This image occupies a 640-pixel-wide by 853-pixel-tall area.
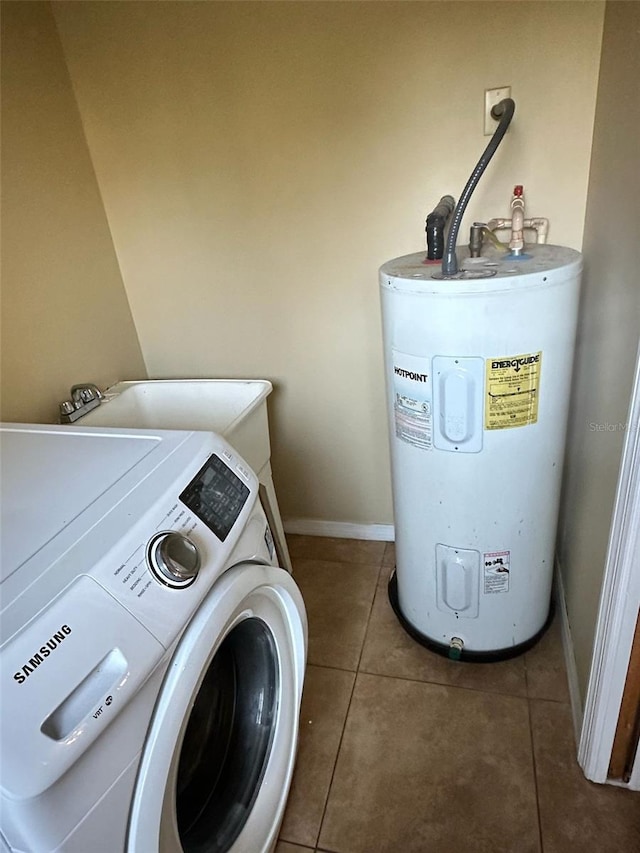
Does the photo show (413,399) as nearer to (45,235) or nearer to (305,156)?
(305,156)

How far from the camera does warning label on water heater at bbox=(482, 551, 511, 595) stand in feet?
3.99

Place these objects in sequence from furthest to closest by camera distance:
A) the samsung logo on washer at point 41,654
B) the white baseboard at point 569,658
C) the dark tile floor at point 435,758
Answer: the white baseboard at point 569,658 < the dark tile floor at point 435,758 < the samsung logo on washer at point 41,654

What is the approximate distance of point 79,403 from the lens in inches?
53.2

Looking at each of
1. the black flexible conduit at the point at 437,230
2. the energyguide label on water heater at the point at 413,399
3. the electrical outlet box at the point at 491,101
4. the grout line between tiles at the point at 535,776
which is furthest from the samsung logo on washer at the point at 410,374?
the grout line between tiles at the point at 535,776

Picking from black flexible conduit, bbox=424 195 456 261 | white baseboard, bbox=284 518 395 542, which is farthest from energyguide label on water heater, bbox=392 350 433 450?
white baseboard, bbox=284 518 395 542

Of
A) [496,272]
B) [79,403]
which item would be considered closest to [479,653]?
[496,272]

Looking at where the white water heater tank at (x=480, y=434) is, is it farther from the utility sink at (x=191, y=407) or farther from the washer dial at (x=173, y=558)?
the washer dial at (x=173, y=558)

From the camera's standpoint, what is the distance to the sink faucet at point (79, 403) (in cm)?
131

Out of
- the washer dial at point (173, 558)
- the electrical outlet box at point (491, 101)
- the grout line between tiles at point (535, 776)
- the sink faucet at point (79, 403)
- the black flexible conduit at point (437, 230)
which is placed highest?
the electrical outlet box at point (491, 101)

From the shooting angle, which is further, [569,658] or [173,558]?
[569,658]

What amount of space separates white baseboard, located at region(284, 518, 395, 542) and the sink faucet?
820 mm

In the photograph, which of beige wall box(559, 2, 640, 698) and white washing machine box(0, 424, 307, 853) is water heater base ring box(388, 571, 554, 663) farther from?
white washing machine box(0, 424, 307, 853)

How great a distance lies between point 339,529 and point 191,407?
0.71m

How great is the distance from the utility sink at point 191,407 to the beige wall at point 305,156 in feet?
0.73
